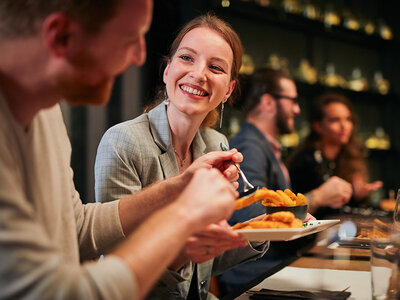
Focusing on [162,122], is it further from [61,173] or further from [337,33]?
[337,33]

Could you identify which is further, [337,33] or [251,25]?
[337,33]

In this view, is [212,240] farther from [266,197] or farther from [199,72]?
[199,72]

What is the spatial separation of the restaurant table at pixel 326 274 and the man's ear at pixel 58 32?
72 centimetres

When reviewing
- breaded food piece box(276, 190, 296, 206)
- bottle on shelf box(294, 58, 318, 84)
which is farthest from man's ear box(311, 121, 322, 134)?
breaded food piece box(276, 190, 296, 206)

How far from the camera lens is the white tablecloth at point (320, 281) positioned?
1246 mm

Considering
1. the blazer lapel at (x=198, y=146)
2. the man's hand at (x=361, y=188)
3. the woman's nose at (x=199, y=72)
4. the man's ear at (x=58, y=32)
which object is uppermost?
the man's ear at (x=58, y=32)

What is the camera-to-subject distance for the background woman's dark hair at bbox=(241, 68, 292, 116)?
344 centimetres

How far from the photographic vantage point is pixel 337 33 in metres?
5.50

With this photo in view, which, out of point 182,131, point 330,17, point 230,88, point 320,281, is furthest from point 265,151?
point 330,17

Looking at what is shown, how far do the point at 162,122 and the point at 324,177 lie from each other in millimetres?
2015

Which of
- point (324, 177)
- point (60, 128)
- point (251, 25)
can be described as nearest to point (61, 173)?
point (60, 128)

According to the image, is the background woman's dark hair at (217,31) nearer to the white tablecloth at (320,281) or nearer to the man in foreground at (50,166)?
the white tablecloth at (320,281)

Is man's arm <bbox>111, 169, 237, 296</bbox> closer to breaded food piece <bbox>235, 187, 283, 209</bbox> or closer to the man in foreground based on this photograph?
the man in foreground

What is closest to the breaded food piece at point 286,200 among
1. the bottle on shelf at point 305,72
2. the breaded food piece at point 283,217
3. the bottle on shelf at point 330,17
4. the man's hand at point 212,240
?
the breaded food piece at point 283,217
